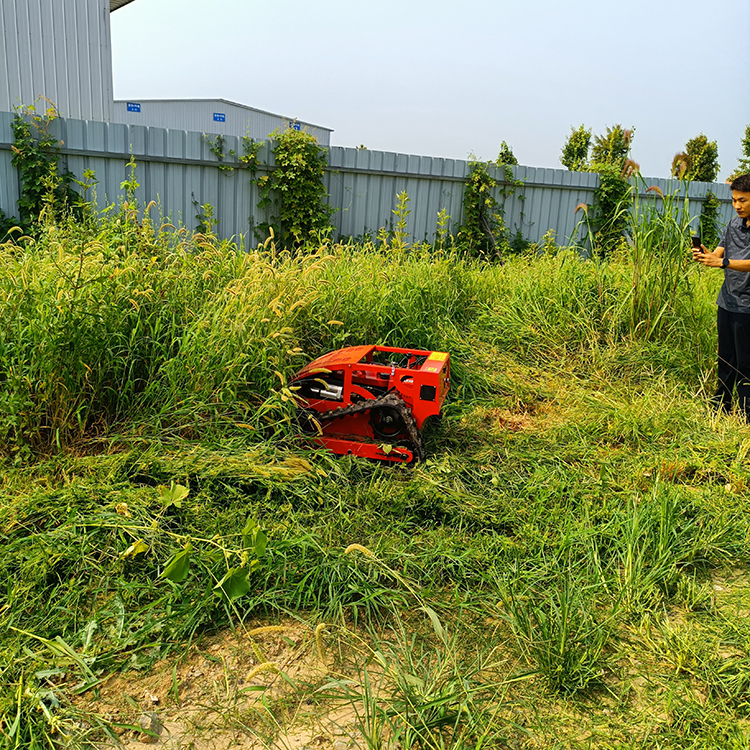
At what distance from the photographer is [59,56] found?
9.45 meters

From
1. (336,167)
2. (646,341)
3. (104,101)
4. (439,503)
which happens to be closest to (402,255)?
(646,341)

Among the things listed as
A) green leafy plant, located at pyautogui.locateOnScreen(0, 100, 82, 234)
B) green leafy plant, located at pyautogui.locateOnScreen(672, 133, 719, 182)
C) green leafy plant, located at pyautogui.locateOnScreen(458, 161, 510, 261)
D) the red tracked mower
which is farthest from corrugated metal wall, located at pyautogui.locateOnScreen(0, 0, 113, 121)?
green leafy plant, located at pyautogui.locateOnScreen(672, 133, 719, 182)

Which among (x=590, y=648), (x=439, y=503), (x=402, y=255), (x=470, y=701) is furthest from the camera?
(x=402, y=255)

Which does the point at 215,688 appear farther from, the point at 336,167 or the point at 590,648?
the point at 336,167

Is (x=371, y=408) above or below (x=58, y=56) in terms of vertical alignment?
below

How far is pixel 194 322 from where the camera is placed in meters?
3.41

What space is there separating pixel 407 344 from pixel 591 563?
2.65 meters

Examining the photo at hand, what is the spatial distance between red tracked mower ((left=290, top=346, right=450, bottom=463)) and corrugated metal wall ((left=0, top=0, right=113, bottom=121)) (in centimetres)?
742

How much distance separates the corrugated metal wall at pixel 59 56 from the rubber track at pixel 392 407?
24.9 ft

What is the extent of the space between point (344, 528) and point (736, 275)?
327cm

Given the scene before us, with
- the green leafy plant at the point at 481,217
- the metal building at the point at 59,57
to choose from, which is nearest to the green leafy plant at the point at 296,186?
the metal building at the point at 59,57

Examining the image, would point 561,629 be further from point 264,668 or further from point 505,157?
point 505,157

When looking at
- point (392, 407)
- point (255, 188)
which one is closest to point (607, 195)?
point (255, 188)

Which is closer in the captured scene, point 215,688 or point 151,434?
point 215,688
